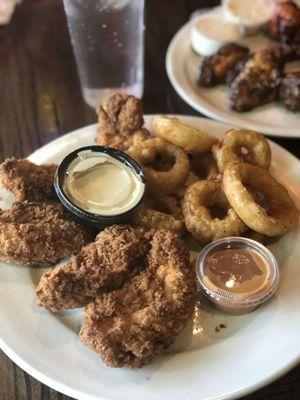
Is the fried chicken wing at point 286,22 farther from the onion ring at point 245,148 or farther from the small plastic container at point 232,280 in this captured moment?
the small plastic container at point 232,280

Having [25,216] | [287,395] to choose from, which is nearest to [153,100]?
[25,216]

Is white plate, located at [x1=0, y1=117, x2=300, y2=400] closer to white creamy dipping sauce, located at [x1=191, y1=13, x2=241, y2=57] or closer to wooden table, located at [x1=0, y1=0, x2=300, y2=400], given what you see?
wooden table, located at [x1=0, y1=0, x2=300, y2=400]

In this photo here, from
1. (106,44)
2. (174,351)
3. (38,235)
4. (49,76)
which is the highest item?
(106,44)

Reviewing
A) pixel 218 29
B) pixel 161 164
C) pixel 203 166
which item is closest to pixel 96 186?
pixel 161 164

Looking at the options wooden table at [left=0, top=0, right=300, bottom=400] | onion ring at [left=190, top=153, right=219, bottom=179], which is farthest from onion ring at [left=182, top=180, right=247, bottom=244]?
wooden table at [left=0, top=0, right=300, bottom=400]

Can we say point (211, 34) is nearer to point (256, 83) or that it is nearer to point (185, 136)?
point (256, 83)

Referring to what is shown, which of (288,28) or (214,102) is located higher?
(288,28)

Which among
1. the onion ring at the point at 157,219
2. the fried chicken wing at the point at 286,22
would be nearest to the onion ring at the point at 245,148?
the onion ring at the point at 157,219
